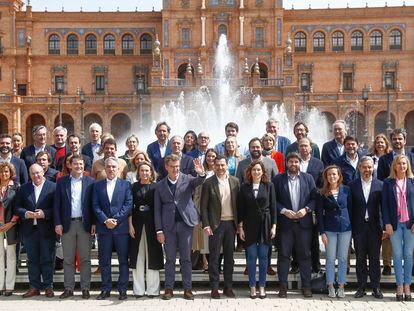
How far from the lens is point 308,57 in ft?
197

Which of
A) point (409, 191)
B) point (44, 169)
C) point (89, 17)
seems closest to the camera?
point (409, 191)

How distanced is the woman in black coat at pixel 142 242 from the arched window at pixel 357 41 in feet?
171

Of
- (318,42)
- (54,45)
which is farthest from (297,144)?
(54,45)

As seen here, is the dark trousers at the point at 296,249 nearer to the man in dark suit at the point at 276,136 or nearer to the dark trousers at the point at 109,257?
the dark trousers at the point at 109,257

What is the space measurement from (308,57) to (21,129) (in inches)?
1052

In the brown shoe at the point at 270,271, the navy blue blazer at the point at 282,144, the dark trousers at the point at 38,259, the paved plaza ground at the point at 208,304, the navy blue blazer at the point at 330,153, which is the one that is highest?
the navy blue blazer at the point at 282,144

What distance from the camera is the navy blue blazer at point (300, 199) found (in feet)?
35.6

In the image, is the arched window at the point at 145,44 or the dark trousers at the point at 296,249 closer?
the dark trousers at the point at 296,249

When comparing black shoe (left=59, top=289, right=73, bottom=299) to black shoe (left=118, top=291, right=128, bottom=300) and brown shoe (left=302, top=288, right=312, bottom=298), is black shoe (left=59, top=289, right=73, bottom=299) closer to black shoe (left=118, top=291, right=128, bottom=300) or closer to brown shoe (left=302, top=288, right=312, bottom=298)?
black shoe (left=118, top=291, right=128, bottom=300)

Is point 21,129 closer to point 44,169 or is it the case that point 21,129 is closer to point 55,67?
point 55,67

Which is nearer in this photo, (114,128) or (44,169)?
(44,169)

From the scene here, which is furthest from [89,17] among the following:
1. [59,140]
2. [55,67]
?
[59,140]

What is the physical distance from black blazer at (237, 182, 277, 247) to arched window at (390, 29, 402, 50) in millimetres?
52421

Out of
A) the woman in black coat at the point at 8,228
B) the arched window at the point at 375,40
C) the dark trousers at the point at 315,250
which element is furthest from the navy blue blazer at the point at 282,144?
the arched window at the point at 375,40
